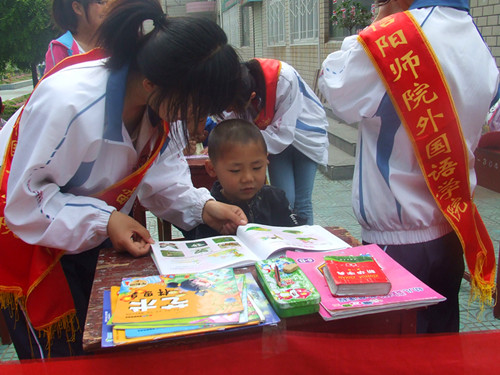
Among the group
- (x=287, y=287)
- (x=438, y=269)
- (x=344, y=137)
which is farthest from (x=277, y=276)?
(x=344, y=137)

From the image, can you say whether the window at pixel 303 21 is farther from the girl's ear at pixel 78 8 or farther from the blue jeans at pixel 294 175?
the girl's ear at pixel 78 8

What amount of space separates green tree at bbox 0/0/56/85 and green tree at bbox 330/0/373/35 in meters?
6.31

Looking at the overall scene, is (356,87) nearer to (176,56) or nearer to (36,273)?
(176,56)

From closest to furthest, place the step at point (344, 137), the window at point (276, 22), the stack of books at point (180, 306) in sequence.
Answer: the stack of books at point (180, 306)
the step at point (344, 137)
the window at point (276, 22)

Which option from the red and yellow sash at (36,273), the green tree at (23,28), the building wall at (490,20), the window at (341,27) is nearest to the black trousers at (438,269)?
the red and yellow sash at (36,273)

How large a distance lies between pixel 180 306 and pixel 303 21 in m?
10.3

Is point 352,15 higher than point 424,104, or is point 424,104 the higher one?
point 352,15

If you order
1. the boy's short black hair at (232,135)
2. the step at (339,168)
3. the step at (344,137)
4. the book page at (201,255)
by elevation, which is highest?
the boy's short black hair at (232,135)

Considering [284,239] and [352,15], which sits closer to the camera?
[284,239]

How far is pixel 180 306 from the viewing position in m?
1.05

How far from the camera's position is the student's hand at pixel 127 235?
1.35m

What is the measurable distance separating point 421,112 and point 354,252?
0.55 meters

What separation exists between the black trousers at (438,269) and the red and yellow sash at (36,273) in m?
0.96

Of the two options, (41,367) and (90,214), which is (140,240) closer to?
(90,214)
